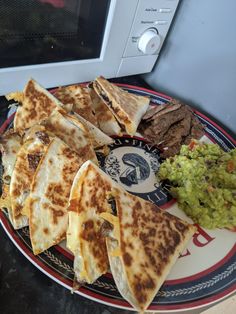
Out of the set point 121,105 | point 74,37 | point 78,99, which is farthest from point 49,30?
point 121,105

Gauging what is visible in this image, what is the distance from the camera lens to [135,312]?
27.3 inches

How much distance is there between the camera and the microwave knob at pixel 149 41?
1101 millimetres

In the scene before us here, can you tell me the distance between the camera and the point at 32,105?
0.93m

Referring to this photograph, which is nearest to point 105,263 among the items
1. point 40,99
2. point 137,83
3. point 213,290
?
point 213,290

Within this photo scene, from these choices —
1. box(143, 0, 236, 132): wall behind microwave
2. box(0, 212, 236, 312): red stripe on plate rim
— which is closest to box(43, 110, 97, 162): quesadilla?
box(0, 212, 236, 312): red stripe on plate rim

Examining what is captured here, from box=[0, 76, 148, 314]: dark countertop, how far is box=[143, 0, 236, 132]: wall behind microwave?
0.79 metres

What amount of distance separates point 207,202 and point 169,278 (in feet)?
0.77

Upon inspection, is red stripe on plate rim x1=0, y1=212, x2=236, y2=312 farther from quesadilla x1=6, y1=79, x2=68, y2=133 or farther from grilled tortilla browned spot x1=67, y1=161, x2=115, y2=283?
quesadilla x1=6, y1=79, x2=68, y2=133

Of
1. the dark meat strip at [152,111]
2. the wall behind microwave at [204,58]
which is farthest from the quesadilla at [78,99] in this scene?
the wall behind microwave at [204,58]

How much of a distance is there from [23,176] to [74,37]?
489 mm

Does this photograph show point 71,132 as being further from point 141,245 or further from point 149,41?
point 149,41

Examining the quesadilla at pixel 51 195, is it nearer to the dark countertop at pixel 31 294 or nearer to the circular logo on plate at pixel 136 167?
the dark countertop at pixel 31 294

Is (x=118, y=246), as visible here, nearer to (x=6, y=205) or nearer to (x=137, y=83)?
(x=6, y=205)

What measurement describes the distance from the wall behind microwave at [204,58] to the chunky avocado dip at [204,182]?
0.24m
